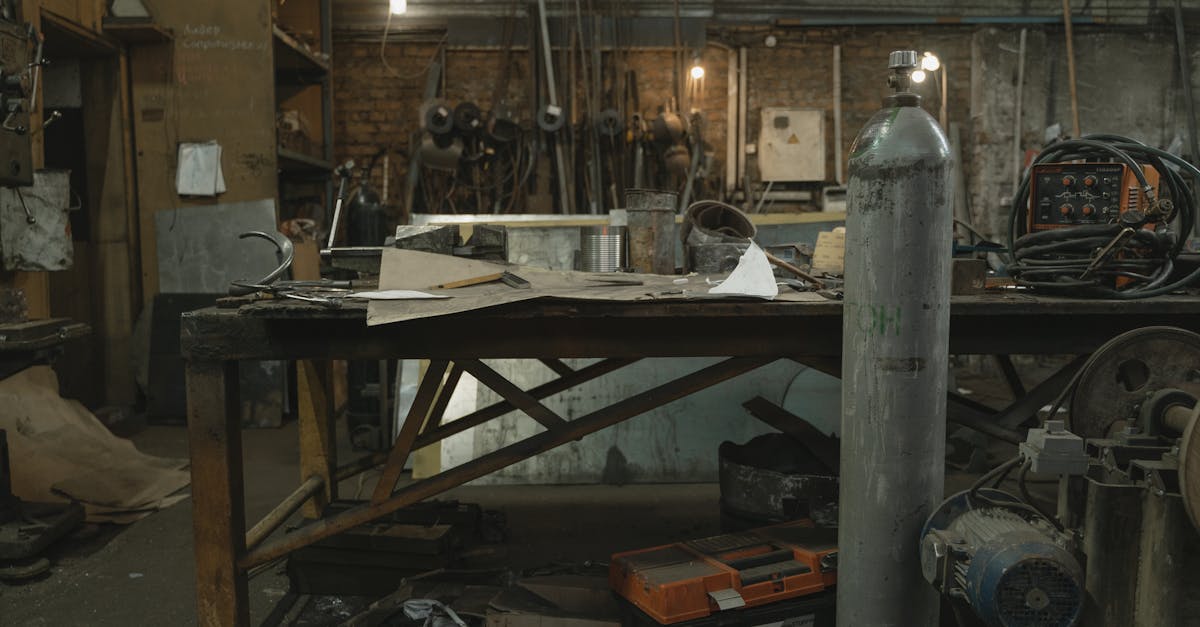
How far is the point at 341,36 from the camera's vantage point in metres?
6.48

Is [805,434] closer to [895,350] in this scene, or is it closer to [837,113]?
[895,350]

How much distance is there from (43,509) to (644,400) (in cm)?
258

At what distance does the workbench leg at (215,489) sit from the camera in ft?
6.14

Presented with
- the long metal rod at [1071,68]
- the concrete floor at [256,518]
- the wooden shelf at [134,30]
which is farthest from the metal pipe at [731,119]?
the wooden shelf at [134,30]

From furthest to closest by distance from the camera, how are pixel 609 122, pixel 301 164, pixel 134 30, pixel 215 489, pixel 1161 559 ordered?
pixel 609 122 < pixel 301 164 < pixel 134 30 < pixel 215 489 < pixel 1161 559

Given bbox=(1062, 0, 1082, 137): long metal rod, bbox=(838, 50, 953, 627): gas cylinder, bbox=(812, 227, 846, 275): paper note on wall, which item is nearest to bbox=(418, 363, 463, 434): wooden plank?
bbox=(812, 227, 846, 275): paper note on wall

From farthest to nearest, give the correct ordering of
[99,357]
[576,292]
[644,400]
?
[99,357]
[644,400]
[576,292]

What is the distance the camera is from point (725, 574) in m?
1.93

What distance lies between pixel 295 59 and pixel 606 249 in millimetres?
4347

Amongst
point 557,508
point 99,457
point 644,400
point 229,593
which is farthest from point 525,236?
point 229,593

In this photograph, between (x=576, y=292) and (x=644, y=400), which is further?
(x=644, y=400)

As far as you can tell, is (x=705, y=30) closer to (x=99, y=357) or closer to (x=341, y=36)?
(x=341, y=36)

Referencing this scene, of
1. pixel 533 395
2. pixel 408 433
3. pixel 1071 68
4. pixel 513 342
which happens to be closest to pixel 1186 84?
pixel 1071 68

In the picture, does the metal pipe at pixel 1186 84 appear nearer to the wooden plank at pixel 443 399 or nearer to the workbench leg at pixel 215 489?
the wooden plank at pixel 443 399
